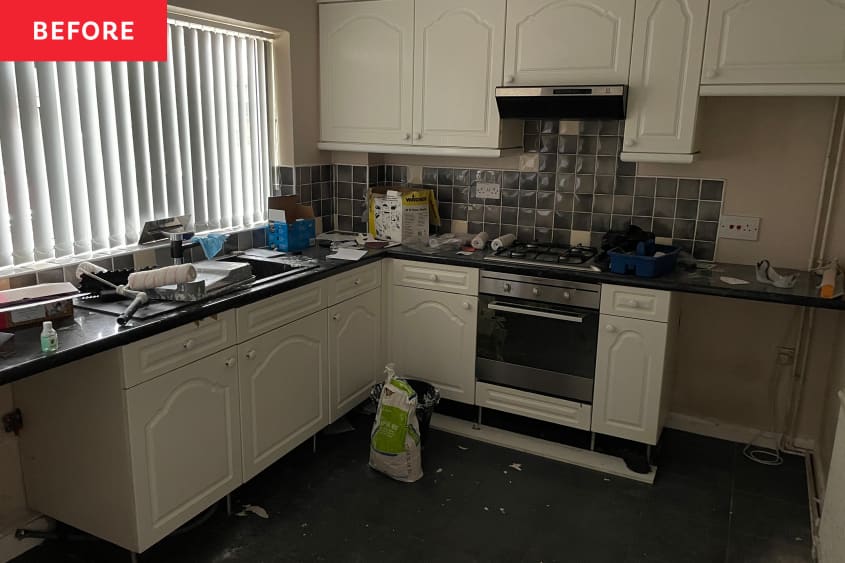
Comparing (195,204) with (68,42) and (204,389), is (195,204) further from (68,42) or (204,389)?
(204,389)

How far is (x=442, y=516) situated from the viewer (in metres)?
2.56

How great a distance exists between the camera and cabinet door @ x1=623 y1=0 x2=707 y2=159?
2.67m

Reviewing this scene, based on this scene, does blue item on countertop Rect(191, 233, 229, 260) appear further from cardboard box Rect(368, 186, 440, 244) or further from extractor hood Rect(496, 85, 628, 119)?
extractor hood Rect(496, 85, 628, 119)

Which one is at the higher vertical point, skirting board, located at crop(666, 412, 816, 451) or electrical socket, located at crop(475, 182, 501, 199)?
electrical socket, located at crop(475, 182, 501, 199)

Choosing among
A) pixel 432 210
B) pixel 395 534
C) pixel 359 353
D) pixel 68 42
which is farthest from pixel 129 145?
pixel 395 534

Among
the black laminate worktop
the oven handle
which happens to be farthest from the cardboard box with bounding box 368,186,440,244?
the oven handle

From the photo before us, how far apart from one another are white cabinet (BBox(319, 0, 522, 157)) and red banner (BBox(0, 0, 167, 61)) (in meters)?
1.03

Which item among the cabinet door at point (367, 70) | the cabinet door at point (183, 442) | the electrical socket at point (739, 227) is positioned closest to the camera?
the cabinet door at point (183, 442)

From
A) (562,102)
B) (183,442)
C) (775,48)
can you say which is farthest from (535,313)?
(183,442)

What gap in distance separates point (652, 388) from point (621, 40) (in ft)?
4.89

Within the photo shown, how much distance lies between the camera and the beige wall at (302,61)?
3.12 m

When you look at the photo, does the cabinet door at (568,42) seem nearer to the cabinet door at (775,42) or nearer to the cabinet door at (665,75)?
the cabinet door at (665,75)

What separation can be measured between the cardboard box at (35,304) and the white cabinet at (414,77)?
1.77 m

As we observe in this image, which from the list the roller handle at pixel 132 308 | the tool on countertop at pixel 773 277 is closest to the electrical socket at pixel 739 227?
the tool on countertop at pixel 773 277
